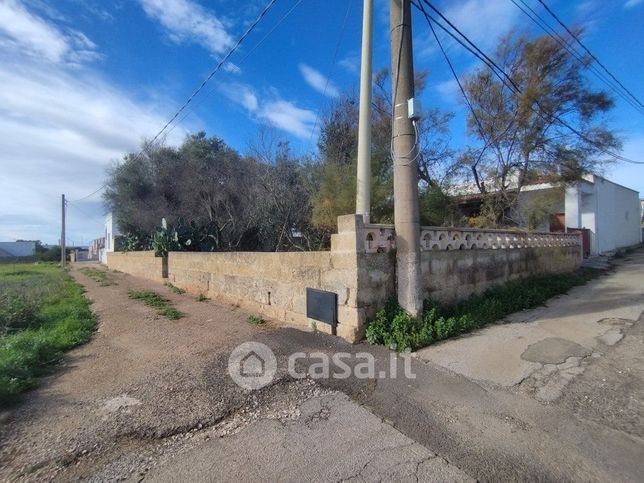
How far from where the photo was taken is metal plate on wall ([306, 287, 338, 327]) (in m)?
4.84

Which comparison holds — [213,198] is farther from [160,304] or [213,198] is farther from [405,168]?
[405,168]

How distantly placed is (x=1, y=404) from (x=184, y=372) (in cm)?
151

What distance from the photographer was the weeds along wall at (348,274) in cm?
462

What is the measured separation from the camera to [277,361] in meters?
4.04

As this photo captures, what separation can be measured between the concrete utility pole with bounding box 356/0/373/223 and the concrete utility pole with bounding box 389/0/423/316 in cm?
64

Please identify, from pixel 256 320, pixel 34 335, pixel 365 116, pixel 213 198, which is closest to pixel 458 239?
pixel 365 116

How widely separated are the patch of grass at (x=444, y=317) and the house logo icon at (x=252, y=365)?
1337 millimetres

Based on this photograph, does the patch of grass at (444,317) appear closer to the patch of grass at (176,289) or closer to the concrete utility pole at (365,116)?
the concrete utility pole at (365,116)

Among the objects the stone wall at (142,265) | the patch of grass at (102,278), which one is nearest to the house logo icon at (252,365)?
the stone wall at (142,265)

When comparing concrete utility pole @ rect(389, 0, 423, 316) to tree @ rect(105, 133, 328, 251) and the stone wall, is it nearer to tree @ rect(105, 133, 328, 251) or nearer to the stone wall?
tree @ rect(105, 133, 328, 251)

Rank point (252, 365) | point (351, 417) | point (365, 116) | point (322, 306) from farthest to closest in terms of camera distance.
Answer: point (365, 116) → point (322, 306) → point (252, 365) → point (351, 417)

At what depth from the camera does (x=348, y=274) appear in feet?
15.3

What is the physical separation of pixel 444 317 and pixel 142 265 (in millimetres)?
13849

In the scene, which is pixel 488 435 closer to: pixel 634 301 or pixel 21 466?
pixel 21 466
